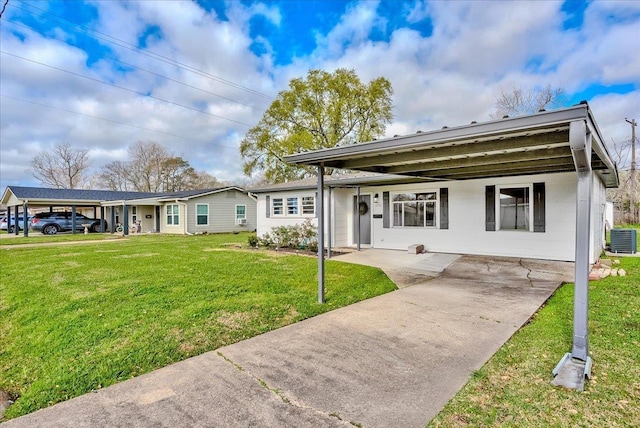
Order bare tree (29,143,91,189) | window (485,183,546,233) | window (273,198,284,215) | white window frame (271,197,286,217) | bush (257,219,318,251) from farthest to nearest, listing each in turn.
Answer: bare tree (29,143,91,189), window (273,198,284,215), white window frame (271,197,286,217), bush (257,219,318,251), window (485,183,546,233)

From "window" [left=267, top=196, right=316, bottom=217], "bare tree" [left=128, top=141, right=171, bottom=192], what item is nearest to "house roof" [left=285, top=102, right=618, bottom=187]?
"window" [left=267, top=196, right=316, bottom=217]

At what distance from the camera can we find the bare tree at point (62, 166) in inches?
1439

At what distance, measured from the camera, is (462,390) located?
269cm

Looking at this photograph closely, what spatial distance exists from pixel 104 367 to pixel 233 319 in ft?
5.10

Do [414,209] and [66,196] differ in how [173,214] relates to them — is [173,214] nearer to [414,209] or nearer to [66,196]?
[66,196]

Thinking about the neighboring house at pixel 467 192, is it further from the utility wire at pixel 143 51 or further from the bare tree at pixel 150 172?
the bare tree at pixel 150 172

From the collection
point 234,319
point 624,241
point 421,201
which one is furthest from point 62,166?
point 624,241

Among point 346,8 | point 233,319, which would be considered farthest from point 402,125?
point 233,319

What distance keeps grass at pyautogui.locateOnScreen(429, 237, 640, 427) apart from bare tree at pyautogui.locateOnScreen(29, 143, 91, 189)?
1768 inches

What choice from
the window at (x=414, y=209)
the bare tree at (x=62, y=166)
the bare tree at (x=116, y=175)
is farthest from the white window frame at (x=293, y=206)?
the bare tree at (x=62, y=166)

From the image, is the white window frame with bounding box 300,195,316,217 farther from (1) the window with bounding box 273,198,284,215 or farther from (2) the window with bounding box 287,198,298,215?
(1) the window with bounding box 273,198,284,215

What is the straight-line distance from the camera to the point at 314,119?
2648cm

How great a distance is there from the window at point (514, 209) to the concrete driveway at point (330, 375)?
4.31m

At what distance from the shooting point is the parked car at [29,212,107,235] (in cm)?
2197
